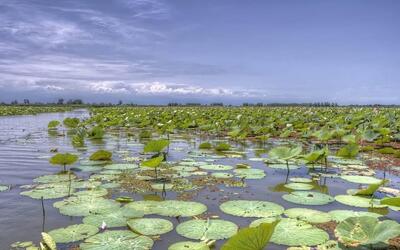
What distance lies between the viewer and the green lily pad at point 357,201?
4.75 meters

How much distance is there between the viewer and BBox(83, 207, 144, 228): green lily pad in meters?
3.93

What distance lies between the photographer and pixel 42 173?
260 inches

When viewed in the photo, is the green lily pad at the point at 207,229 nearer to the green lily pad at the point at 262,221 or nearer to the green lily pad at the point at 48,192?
the green lily pad at the point at 262,221

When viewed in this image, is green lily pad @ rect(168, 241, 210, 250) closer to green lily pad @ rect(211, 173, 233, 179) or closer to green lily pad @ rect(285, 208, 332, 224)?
green lily pad @ rect(285, 208, 332, 224)

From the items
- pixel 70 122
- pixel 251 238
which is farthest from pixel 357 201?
pixel 70 122

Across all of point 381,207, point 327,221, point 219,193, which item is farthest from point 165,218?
point 381,207

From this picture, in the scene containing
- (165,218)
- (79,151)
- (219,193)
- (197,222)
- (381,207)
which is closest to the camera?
(197,222)

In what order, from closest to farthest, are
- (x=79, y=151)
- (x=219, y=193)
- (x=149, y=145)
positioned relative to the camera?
1. (x=219, y=193)
2. (x=149, y=145)
3. (x=79, y=151)

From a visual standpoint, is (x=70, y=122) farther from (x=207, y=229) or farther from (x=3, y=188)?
(x=207, y=229)

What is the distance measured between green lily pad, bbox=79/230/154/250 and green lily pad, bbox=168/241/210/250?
23 cm

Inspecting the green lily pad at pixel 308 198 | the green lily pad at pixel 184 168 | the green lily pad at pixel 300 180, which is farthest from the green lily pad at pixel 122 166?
the green lily pad at pixel 308 198

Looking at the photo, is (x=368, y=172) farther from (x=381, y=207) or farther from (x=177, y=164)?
(x=177, y=164)

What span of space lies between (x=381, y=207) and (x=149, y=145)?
3.36m

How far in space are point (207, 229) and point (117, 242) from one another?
0.87m
